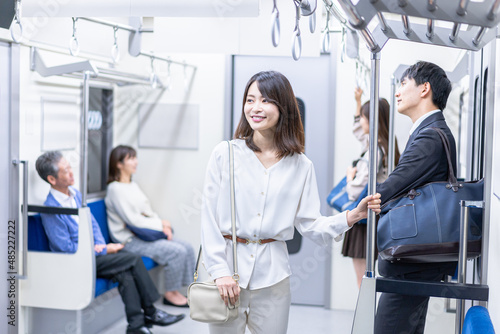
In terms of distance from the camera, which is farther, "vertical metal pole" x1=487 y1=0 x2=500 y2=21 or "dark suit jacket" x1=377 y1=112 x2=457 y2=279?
"dark suit jacket" x1=377 y1=112 x2=457 y2=279

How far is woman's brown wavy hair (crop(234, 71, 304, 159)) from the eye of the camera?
220cm

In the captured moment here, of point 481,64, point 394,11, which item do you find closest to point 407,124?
point 481,64

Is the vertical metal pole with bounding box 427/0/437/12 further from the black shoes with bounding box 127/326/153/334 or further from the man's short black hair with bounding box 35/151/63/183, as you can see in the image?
the black shoes with bounding box 127/326/153/334

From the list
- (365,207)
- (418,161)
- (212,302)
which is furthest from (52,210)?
(418,161)

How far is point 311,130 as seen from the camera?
5012 millimetres

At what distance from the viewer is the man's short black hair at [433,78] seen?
2.15m

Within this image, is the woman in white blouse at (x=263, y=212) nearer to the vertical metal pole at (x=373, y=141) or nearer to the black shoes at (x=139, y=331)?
the vertical metal pole at (x=373, y=141)

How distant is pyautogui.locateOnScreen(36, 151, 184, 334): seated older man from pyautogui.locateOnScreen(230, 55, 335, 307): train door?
1.15 metres

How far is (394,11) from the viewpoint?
1374 millimetres

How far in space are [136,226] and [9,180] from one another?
1.23m

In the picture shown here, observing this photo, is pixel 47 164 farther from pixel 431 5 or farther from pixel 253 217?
pixel 431 5

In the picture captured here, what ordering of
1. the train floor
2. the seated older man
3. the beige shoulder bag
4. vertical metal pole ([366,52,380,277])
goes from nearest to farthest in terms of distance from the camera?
1. vertical metal pole ([366,52,380,277])
2. the beige shoulder bag
3. the seated older man
4. the train floor

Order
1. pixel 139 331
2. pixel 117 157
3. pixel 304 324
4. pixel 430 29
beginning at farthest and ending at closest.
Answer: pixel 117 157, pixel 304 324, pixel 139 331, pixel 430 29

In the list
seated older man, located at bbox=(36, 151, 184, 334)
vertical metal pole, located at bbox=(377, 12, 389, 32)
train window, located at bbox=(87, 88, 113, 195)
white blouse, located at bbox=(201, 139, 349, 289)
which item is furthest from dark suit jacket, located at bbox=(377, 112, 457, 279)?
train window, located at bbox=(87, 88, 113, 195)
